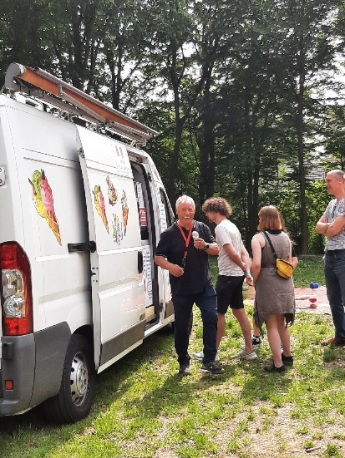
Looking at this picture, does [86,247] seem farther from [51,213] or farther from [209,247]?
[209,247]

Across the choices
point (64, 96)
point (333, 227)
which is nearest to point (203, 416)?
point (333, 227)

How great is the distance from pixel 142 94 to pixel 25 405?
24680 mm

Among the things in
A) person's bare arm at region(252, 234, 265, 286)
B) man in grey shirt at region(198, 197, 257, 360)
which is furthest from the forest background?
person's bare arm at region(252, 234, 265, 286)

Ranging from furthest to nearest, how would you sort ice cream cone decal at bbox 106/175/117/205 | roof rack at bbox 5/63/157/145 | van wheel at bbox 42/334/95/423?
1. ice cream cone decal at bbox 106/175/117/205
2. van wheel at bbox 42/334/95/423
3. roof rack at bbox 5/63/157/145

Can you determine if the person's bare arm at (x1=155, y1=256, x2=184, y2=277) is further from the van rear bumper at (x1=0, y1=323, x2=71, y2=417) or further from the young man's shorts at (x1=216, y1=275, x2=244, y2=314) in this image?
the van rear bumper at (x1=0, y1=323, x2=71, y2=417)

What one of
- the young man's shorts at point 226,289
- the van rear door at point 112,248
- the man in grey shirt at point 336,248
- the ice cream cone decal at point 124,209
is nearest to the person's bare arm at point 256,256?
the young man's shorts at point 226,289

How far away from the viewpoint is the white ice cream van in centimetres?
356

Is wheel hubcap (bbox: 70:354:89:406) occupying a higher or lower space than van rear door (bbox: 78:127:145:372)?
lower

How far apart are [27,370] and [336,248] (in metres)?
3.76

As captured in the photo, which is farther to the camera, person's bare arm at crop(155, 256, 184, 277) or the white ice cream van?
person's bare arm at crop(155, 256, 184, 277)

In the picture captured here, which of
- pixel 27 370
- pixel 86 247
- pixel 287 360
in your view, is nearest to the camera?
pixel 27 370

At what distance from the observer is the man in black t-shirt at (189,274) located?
5379 millimetres

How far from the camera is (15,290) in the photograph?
11.7 ft

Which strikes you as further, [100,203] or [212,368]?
[212,368]
